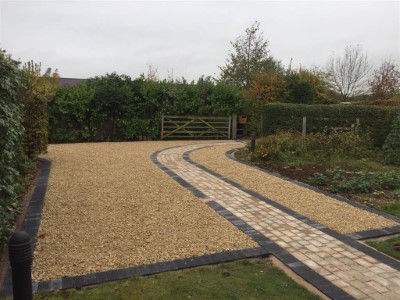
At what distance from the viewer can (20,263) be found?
7.54 feet

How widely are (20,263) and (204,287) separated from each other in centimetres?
158

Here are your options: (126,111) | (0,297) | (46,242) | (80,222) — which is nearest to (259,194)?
(80,222)

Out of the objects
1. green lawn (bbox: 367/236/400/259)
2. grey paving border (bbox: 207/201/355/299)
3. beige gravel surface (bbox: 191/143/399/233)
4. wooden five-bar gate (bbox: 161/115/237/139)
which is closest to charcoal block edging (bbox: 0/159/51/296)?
grey paving border (bbox: 207/201/355/299)

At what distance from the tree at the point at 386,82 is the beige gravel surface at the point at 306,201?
57.8 ft

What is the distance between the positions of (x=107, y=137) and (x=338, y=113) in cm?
964

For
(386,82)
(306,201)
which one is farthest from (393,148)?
(386,82)

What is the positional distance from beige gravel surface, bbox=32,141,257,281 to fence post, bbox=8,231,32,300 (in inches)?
41.1

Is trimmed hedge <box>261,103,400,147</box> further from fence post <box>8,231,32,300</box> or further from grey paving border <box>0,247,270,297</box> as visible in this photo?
fence post <box>8,231,32,300</box>

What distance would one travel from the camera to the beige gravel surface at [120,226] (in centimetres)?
376

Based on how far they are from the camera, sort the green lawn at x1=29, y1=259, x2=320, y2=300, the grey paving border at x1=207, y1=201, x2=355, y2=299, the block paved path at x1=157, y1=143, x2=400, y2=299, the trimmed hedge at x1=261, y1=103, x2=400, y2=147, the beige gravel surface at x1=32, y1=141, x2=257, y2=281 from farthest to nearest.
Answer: the trimmed hedge at x1=261, y1=103, x2=400, y2=147 → the beige gravel surface at x1=32, y1=141, x2=257, y2=281 → the block paved path at x1=157, y1=143, x2=400, y2=299 → the grey paving border at x1=207, y1=201, x2=355, y2=299 → the green lawn at x1=29, y1=259, x2=320, y2=300

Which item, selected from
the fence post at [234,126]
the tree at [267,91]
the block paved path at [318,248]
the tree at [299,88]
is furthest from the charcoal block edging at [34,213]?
the tree at [299,88]

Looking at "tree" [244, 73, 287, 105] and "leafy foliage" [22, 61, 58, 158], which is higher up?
"tree" [244, 73, 287, 105]

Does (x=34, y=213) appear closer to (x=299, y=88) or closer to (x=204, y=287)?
(x=204, y=287)

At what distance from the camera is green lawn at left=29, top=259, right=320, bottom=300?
3033 millimetres
